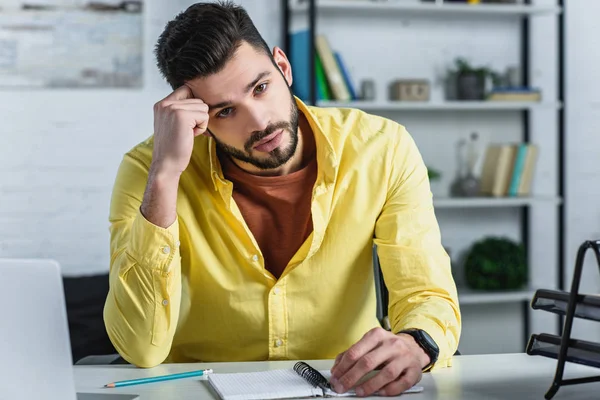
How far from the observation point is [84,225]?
314 cm

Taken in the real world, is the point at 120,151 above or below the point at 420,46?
below

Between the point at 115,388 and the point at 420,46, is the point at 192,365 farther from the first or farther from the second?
the point at 420,46

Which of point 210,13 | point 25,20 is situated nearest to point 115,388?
point 210,13

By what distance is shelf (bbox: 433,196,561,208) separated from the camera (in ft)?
10.8

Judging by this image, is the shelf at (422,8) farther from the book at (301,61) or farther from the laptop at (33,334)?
the laptop at (33,334)

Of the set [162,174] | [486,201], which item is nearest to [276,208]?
[162,174]

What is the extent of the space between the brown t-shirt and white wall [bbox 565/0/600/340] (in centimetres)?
237

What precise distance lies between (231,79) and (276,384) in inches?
25.0

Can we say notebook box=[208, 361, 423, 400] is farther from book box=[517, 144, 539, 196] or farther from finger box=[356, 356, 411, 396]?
book box=[517, 144, 539, 196]

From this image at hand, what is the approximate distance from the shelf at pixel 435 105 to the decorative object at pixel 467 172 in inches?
7.2

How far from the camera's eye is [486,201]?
3.34m

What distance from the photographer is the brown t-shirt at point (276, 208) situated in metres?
1.61

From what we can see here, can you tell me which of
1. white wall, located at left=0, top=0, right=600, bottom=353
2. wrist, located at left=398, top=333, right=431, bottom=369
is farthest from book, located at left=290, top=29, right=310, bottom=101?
wrist, located at left=398, top=333, right=431, bottom=369

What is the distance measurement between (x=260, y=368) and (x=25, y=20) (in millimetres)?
2277
